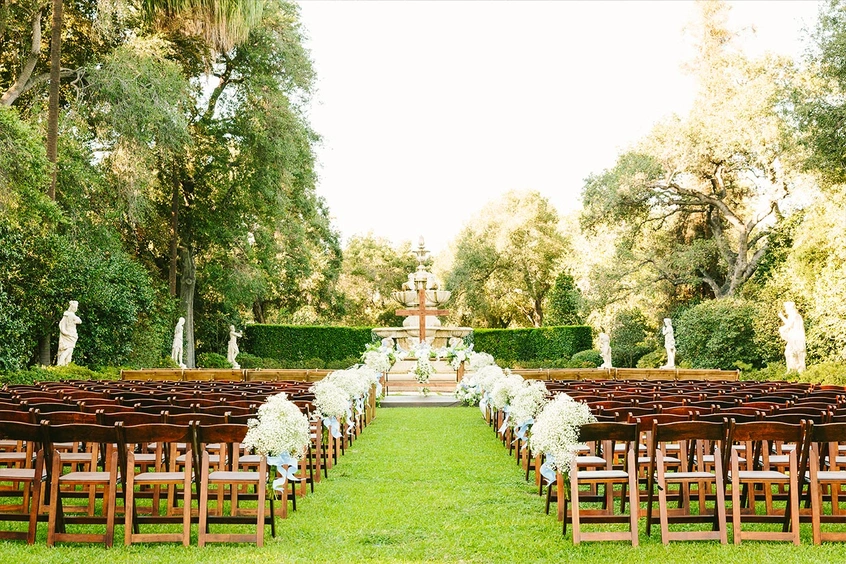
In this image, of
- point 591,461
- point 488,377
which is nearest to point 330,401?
point 591,461

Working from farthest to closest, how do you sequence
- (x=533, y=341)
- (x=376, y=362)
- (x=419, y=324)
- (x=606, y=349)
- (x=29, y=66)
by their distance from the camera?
(x=533, y=341), (x=606, y=349), (x=419, y=324), (x=29, y=66), (x=376, y=362)

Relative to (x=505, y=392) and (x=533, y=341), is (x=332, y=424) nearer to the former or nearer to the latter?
(x=505, y=392)

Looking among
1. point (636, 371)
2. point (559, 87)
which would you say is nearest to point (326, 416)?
point (636, 371)

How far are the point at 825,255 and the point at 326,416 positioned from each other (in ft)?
57.8

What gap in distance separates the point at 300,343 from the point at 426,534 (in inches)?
1056

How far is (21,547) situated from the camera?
5.46 meters

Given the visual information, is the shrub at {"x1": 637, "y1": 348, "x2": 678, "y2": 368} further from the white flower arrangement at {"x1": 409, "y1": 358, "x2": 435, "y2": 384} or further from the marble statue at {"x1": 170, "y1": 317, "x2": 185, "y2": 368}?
the marble statue at {"x1": 170, "y1": 317, "x2": 185, "y2": 368}

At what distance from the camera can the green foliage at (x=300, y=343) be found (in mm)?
32094

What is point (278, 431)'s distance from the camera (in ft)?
18.9

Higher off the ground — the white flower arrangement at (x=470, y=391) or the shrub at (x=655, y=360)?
the shrub at (x=655, y=360)

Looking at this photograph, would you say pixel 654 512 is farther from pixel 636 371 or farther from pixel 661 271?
pixel 661 271

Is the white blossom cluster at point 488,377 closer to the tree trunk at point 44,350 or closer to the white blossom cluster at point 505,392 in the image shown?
the white blossom cluster at point 505,392

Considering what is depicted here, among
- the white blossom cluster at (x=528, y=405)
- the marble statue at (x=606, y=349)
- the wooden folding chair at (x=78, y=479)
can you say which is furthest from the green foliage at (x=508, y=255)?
the wooden folding chair at (x=78, y=479)

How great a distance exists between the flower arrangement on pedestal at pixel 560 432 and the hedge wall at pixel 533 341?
27046mm
